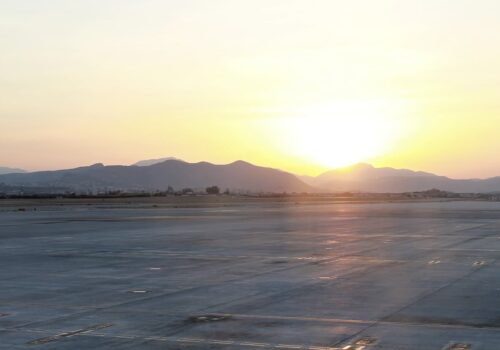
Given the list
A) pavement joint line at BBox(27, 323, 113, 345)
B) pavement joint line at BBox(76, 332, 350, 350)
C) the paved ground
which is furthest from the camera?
the paved ground

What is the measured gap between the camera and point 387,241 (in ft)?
108

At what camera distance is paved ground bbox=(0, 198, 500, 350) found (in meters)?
11.8

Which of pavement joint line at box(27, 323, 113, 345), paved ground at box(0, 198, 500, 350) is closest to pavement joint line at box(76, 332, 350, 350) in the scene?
paved ground at box(0, 198, 500, 350)

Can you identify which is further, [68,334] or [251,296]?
[251,296]

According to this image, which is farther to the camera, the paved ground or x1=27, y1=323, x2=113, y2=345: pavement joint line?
the paved ground

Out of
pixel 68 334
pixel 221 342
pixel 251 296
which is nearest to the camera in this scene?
pixel 221 342

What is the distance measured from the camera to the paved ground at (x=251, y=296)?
38.6ft

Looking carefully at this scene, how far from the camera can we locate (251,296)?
635 inches

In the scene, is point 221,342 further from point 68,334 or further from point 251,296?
point 251,296

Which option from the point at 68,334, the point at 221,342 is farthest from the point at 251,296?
the point at 68,334

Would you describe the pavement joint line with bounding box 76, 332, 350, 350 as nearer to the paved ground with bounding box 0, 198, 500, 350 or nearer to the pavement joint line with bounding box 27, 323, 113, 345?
the paved ground with bounding box 0, 198, 500, 350

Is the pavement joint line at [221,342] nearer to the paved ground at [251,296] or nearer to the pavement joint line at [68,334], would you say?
the paved ground at [251,296]

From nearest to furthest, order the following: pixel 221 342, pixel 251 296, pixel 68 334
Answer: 1. pixel 221 342
2. pixel 68 334
3. pixel 251 296

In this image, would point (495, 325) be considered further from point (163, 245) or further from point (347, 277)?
point (163, 245)
